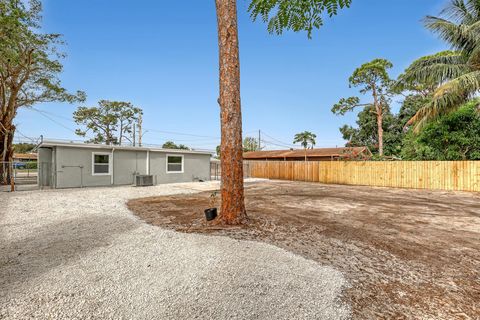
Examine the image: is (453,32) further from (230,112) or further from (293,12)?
(230,112)

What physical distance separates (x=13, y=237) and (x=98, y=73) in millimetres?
14935

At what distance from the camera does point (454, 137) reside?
12.6 metres

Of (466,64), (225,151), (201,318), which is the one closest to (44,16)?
(225,151)

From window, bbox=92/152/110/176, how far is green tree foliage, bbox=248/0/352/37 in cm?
1068

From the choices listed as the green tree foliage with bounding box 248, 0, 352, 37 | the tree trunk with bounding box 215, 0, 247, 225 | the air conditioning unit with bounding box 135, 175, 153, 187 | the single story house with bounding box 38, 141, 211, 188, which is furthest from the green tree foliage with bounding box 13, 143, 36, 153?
the tree trunk with bounding box 215, 0, 247, 225

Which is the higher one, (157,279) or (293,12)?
(293,12)

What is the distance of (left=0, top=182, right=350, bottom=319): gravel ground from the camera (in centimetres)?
198

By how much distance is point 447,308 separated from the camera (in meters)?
2.06

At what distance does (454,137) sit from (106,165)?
19.4m

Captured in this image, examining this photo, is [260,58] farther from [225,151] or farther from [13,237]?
[13,237]

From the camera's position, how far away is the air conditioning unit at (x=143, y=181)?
12.4 meters

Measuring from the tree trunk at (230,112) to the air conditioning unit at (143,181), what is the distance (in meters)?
9.21

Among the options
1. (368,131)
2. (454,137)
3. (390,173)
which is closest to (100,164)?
(390,173)

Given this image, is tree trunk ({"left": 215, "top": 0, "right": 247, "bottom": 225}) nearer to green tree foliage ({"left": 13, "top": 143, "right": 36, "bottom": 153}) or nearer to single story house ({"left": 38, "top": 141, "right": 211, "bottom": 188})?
single story house ({"left": 38, "top": 141, "right": 211, "bottom": 188})
